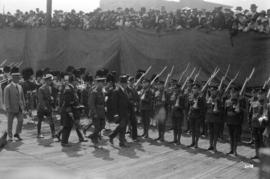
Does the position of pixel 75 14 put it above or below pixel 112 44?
above

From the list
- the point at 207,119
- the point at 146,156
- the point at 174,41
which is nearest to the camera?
the point at 146,156

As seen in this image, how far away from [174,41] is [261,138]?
5099mm

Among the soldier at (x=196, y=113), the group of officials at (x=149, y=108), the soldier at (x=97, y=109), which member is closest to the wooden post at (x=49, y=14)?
the group of officials at (x=149, y=108)

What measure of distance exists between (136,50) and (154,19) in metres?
1.32

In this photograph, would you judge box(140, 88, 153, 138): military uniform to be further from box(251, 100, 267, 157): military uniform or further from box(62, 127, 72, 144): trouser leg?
box(251, 100, 267, 157): military uniform

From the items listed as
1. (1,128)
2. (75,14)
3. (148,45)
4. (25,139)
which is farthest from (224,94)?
(75,14)

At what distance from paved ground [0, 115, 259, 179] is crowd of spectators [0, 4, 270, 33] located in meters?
3.63

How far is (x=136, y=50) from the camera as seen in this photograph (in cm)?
1436

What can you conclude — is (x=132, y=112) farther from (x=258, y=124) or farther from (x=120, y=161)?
(x=258, y=124)

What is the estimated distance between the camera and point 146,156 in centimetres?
902

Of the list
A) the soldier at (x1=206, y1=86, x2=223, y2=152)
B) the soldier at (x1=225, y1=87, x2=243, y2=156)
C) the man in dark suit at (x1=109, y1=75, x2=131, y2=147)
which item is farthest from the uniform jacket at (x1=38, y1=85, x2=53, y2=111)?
the soldier at (x1=225, y1=87, x2=243, y2=156)

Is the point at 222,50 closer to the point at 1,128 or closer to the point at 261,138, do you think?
the point at 261,138

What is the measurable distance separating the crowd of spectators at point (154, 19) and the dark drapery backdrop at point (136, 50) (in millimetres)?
237

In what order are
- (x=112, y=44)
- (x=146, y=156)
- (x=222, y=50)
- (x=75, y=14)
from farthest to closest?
(x=75, y=14) → (x=112, y=44) → (x=222, y=50) → (x=146, y=156)
